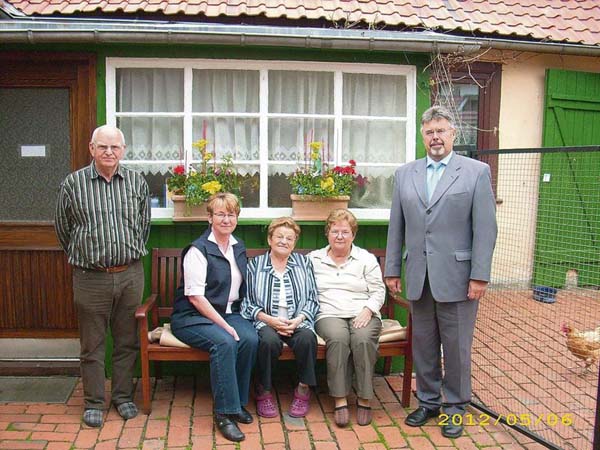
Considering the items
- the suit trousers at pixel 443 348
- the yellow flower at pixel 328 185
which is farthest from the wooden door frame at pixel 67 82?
the suit trousers at pixel 443 348

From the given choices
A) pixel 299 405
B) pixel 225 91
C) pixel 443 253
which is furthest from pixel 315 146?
pixel 299 405

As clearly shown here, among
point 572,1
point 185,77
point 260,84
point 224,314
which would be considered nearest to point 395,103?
point 260,84

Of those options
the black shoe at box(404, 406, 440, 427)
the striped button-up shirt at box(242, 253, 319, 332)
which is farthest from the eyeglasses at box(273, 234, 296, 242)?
the black shoe at box(404, 406, 440, 427)

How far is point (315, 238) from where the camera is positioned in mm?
4422

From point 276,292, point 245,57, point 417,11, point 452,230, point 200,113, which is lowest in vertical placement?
point 276,292

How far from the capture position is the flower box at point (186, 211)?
13.7 feet

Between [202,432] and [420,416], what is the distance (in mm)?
1332

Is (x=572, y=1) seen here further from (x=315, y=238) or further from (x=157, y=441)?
(x=157, y=441)

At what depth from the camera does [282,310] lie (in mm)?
3842

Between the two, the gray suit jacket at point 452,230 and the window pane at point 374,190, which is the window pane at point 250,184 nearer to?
the window pane at point 374,190

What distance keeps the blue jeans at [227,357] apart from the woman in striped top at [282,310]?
95mm

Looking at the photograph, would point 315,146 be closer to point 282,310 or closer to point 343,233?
point 343,233

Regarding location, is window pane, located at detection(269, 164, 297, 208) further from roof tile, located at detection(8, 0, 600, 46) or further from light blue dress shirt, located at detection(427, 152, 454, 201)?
roof tile, located at detection(8, 0, 600, 46)

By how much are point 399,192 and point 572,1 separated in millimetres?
5264
